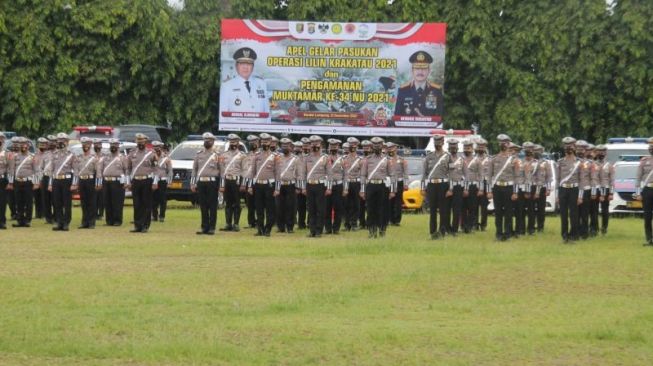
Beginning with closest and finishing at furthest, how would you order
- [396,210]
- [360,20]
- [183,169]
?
[396,210] → [183,169] → [360,20]

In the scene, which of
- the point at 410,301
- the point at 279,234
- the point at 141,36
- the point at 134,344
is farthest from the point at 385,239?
the point at 141,36

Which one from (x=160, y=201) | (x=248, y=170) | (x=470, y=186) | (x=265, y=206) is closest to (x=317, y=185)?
(x=265, y=206)

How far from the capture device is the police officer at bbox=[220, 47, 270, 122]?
4375cm

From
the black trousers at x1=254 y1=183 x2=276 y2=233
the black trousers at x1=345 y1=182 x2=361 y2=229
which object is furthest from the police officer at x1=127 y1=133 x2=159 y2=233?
the black trousers at x1=345 y1=182 x2=361 y2=229

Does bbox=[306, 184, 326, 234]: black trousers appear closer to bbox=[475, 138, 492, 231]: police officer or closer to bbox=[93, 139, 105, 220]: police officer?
bbox=[475, 138, 492, 231]: police officer

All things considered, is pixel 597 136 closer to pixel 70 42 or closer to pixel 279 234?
pixel 70 42

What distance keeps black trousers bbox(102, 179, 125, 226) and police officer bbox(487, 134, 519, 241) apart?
7.72 metres

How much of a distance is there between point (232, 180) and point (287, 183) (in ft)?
3.51

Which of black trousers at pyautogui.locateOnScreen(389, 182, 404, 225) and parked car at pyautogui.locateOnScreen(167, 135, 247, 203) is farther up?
parked car at pyautogui.locateOnScreen(167, 135, 247, 203)

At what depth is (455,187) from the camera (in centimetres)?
2633

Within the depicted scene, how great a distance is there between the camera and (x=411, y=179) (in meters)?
35.8

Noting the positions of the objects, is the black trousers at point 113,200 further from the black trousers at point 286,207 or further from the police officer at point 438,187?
the police officer at point 438,187

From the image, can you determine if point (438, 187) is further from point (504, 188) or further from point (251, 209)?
point (251, 209)

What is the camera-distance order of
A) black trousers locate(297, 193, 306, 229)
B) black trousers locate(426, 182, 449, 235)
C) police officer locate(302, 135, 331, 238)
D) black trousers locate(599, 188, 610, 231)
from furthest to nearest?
black trousers locate(297, 193, 306, 229) → black trousers locate(599, 188, 610, 231) → police officer locate(302, 135, 331, 238) → black trousers locate(426, 182, 449, 235)
